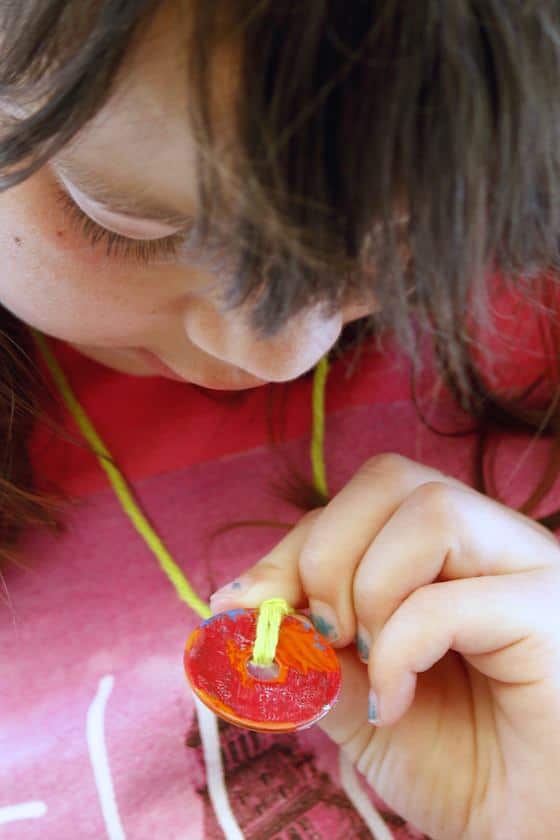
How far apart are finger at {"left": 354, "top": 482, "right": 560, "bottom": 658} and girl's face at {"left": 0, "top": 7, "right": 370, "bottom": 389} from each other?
0.39 feet

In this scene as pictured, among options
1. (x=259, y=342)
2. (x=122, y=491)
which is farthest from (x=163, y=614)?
(x=259, y=342)

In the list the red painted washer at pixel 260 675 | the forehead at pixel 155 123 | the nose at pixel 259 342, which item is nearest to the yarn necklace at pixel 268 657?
the red painted washer at pixel 260 675

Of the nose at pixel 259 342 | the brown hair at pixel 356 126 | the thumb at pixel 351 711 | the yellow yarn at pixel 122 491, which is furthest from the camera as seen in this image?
the yellow yarn at pixel 122 491

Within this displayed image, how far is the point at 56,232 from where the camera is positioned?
1.56 ft

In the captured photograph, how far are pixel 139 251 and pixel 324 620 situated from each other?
256 mm

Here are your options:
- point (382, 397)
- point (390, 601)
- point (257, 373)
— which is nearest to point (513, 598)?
point (390, 601)

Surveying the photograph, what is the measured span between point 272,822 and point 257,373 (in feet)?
1.09

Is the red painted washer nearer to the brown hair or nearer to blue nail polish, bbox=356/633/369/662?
blue nail polish, bbox=356/633/369/662

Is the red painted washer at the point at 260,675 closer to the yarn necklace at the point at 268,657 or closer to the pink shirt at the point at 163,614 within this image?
the yarn necklace at the point at 268,657

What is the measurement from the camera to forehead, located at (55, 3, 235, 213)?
1.03 feet

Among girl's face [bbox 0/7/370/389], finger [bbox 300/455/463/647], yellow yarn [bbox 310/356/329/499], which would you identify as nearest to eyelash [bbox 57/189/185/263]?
girl's face [bbox 0/7/370/389]

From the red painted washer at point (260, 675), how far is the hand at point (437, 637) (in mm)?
22

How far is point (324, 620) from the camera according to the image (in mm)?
525

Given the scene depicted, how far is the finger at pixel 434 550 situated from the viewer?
51cm
